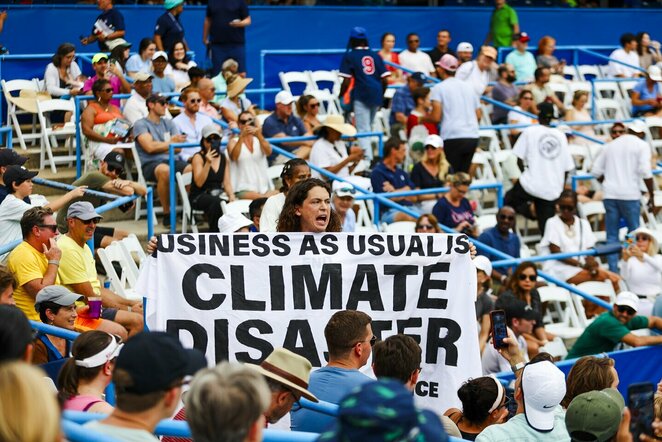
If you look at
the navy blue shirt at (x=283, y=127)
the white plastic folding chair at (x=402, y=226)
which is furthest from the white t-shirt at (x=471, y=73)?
the white plastic folding chair at (x=402, y=226)

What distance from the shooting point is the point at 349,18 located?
20109mm

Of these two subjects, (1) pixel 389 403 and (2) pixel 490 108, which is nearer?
(1) pixel 389 403

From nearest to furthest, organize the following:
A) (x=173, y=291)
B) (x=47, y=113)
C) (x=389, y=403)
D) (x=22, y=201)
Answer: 1. (x=389, y=403)
2. (x=173, y=291)
3. (x=22, y=201)
4. (x=47, y=113)

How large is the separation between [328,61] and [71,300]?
39.3 feet

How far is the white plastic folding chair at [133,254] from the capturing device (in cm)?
1040

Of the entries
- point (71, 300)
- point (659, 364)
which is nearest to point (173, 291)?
point (71, 300)

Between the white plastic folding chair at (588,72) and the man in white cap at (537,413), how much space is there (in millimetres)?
15581

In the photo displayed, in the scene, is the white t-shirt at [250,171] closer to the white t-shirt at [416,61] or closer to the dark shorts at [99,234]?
the dark shorts at [99,234]

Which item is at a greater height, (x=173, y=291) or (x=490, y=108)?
(x=490, y=108)

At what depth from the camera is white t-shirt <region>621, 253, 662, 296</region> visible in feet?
40.7

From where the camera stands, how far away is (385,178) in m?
13.0

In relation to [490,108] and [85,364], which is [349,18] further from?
[85,364]

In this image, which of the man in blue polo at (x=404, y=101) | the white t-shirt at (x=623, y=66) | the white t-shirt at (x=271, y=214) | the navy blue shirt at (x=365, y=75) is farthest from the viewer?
the white t-shirt at (x=623, y=66)

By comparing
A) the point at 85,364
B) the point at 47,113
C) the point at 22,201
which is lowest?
the point at 85,364
